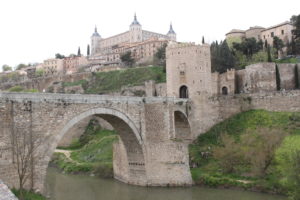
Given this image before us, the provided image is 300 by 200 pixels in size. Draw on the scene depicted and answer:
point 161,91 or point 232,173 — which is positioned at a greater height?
point 161,91

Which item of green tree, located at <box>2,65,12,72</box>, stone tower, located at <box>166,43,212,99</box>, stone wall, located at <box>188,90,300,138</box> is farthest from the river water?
green tree, located at <box>2,65,12,72</box>

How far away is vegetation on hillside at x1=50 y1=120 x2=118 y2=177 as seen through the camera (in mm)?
25228

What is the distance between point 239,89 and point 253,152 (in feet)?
52.3

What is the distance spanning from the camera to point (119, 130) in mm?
20672

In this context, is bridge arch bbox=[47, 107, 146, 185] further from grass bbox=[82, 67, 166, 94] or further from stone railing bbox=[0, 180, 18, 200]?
grass bbox=[82, 67, 166, 94]

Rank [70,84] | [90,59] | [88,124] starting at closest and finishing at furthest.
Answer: [88,124]
[70,84]
[90,59]

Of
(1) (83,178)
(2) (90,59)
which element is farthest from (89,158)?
(2) (90,59)

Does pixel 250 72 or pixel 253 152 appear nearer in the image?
pixel 253 152

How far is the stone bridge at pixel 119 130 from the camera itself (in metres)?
13.1

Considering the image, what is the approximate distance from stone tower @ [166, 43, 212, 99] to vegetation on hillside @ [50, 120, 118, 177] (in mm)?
8251

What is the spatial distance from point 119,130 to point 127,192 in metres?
4.13

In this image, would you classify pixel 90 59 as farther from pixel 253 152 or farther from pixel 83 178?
pixel 253 152

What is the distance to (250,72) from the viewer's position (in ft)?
107

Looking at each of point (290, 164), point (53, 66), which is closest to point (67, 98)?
point (290, 164)
